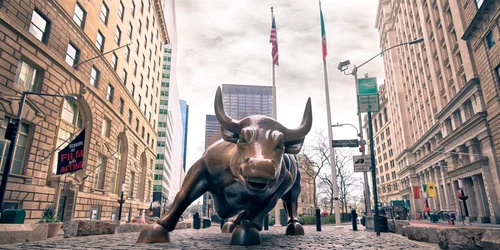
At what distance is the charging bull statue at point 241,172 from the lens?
12.1 ft

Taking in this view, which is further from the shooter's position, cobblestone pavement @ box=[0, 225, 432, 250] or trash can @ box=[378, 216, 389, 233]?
trash can @ box=[378, 216, 389, 233]

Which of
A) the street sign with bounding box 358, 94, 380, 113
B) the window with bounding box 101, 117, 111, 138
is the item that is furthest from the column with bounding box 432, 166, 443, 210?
the window with bounding box 101, 117, 111, 138

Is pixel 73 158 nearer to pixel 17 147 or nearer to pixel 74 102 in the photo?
pixel 17 147

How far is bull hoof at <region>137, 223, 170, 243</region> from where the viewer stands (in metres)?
4.40

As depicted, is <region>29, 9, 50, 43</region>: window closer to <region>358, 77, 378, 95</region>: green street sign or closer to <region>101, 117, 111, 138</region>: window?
<region>101, 117, 111, 138</region>: window

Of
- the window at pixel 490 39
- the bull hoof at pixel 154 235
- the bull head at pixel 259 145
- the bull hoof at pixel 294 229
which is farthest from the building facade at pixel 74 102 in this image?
the window at pixel 490 39

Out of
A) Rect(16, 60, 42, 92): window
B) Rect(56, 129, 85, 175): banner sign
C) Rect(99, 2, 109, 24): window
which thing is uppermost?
Rect(99, 2, 109, 24): window

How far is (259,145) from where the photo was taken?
380 cm

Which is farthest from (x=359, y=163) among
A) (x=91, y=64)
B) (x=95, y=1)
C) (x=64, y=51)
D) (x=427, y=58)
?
(x=427, y=58)

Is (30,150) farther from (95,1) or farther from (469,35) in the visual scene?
(469,35)

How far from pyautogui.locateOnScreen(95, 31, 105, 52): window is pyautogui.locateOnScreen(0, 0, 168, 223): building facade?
0.28 feet

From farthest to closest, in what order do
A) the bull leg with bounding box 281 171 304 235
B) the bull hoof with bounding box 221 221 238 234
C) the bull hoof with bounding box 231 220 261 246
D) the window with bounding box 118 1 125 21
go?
the window with bounding box 118 1 125 21
the bull hoof with bounding box 221 221 238 234
the bull leg with bounding box 281 171 304 235
the bull hoof with bounding box 231 220 261 246

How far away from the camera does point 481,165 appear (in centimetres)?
2772

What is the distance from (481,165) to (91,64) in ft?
118
